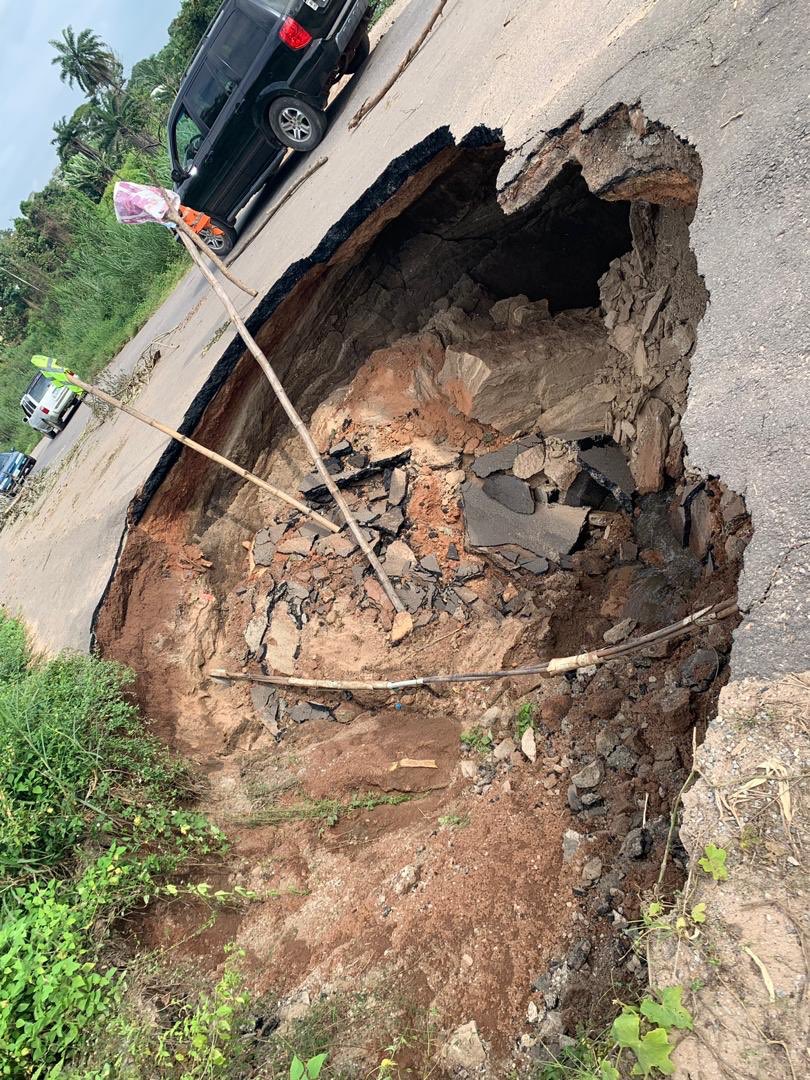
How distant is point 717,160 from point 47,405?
42.8 feet

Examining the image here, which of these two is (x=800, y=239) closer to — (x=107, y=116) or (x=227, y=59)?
(x=227, y=59)

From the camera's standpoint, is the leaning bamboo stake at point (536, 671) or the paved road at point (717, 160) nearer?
the paved road at point (717, 160)

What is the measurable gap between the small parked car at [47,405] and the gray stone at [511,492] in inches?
409

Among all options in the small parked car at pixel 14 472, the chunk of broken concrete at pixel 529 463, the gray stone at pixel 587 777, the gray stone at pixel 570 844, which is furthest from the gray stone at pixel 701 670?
the small parked car at pixel 14 472

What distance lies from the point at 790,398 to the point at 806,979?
1.57 metres

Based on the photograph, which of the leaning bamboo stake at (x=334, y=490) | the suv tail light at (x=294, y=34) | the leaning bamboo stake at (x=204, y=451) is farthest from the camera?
the suv tail light at (x=294, y=34)

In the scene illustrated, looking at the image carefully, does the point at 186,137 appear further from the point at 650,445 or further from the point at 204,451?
the point at 650,445

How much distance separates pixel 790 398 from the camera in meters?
1.94

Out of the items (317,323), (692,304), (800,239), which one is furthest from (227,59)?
(800,239)

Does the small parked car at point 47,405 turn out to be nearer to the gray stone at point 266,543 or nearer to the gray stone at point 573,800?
the gray stone at point 266,543

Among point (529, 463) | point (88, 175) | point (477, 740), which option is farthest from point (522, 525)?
point (88, 175)

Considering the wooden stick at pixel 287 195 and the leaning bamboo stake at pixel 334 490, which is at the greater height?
the wooden stick at pixel 287 195

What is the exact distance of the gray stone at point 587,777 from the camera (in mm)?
3080

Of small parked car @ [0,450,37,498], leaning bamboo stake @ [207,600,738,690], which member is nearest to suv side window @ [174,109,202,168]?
leaning bamboo stake @ [207,600,738,690]
